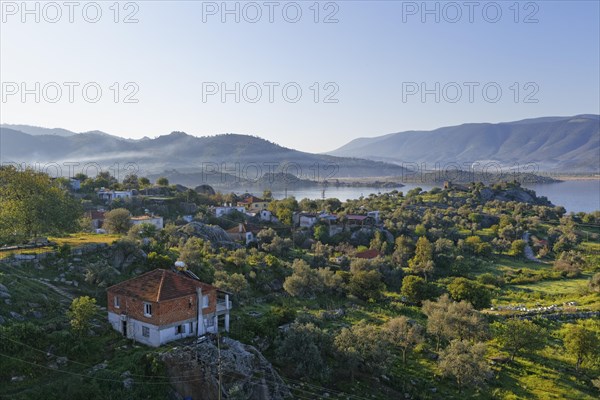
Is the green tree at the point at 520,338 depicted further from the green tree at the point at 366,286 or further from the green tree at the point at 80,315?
the green tree at the point at 80,315

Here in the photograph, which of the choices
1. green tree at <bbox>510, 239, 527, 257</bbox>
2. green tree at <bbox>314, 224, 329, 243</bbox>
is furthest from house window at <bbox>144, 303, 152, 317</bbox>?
green tree at <bbox>510, 239, 527, 257</bbox>

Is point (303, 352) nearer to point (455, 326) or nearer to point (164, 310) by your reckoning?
point (164, 310)

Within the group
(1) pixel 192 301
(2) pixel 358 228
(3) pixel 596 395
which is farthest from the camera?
(2) pixel 358 228

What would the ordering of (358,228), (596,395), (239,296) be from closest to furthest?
(596,395) → (239,296) → (358,228)

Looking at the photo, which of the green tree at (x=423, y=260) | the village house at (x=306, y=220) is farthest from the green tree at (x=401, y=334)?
the village house at (x=306, y=220)

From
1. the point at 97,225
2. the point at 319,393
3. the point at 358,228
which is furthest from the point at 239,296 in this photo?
the point at 358,228

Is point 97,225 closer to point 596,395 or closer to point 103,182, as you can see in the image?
point 103,182
